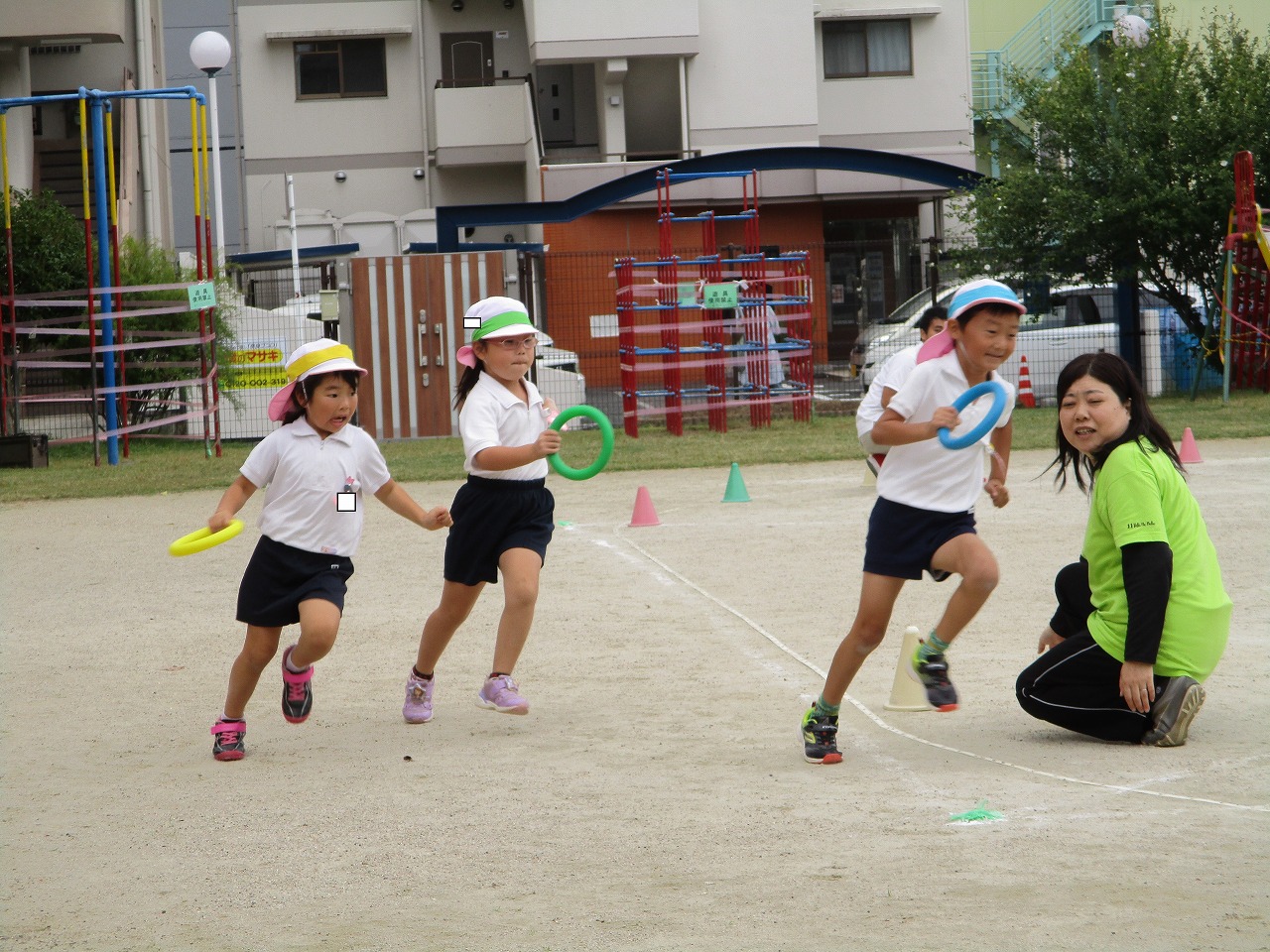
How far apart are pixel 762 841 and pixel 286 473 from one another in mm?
2403

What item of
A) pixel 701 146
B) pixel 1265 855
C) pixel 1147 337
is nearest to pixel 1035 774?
pixel 1265 855

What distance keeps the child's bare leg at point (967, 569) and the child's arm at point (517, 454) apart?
1.44 meters

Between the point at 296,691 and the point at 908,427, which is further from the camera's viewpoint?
the point at 296,691

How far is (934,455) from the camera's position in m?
5.33

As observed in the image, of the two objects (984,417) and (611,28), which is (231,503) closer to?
(984,417)

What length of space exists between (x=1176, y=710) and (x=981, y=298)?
1.54 m

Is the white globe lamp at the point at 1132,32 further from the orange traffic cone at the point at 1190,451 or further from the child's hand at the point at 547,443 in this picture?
the child's hand at the point at 547,443

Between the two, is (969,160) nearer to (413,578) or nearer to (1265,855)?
(413,578)

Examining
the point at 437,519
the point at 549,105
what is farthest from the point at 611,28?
the point at 437,519

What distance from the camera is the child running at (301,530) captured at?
5.64 meters

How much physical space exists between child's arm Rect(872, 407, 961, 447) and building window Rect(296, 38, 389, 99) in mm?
33588

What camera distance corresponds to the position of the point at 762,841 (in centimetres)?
435

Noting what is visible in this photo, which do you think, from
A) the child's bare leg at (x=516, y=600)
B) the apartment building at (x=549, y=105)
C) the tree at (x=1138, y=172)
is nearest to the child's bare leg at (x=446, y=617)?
the child's bare leg at (x=516, y=600)

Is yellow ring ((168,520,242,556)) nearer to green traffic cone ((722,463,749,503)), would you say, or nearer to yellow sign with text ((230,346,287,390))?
green traffic cone ((722,463,749,503))
